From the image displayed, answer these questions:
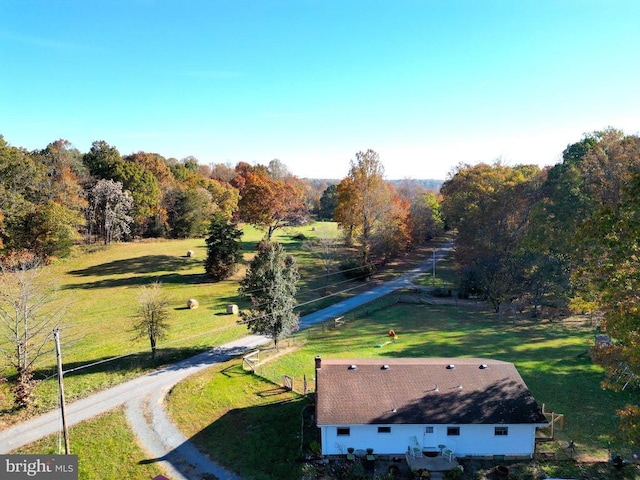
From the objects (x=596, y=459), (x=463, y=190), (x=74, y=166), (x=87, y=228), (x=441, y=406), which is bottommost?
(x=596, y=459)

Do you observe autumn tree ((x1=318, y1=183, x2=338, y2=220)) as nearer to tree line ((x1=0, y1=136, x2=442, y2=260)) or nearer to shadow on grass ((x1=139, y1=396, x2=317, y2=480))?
tree line ((x1=0, y1=136, x2=442, y2=260))

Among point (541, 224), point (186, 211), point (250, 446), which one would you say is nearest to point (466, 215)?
point (541, 224)

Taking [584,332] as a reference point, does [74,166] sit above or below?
above

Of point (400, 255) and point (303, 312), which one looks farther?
point (400, 255)

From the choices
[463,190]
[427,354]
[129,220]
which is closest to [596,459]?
[427,354]

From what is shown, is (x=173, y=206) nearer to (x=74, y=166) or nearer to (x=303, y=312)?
(x=74, y=166)

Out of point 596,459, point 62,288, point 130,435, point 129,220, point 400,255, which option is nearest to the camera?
point 596,459

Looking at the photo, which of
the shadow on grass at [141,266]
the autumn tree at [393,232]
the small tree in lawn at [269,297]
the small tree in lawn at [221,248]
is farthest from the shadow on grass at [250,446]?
the shadow on grass at [141,266]
